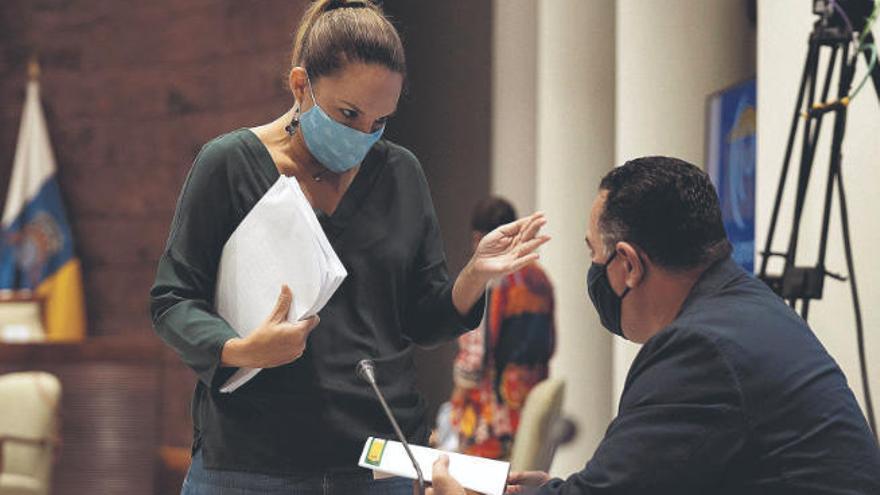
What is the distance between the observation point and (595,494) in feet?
5.06

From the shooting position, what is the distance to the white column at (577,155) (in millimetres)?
6664

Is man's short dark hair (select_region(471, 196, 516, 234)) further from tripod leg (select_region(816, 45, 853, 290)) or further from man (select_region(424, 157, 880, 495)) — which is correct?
man (select_region(424, 157, 880, 495))

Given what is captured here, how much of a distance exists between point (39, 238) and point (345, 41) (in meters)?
5.58

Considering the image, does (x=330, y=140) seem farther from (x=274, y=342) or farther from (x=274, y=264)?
(x=274, y=342)

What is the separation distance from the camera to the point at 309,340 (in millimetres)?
1648

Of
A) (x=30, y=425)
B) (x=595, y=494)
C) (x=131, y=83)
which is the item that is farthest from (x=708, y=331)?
(x=131, y=83)

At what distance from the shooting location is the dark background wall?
643 cm

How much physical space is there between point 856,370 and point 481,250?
5.61ft

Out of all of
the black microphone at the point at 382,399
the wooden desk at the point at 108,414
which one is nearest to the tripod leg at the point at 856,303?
the black microphone at the point at 382,399

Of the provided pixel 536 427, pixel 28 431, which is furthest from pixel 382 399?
pixel 28 431

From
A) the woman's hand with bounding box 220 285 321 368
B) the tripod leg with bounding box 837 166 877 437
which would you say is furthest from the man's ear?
the tripod leg with bounding box 837 166 877 437

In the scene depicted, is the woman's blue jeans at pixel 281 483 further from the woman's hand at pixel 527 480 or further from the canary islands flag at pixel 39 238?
the canary islands flag at pixel 39 238

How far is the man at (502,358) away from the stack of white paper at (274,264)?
310 cm

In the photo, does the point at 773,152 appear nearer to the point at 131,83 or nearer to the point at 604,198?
the point at 604,198
